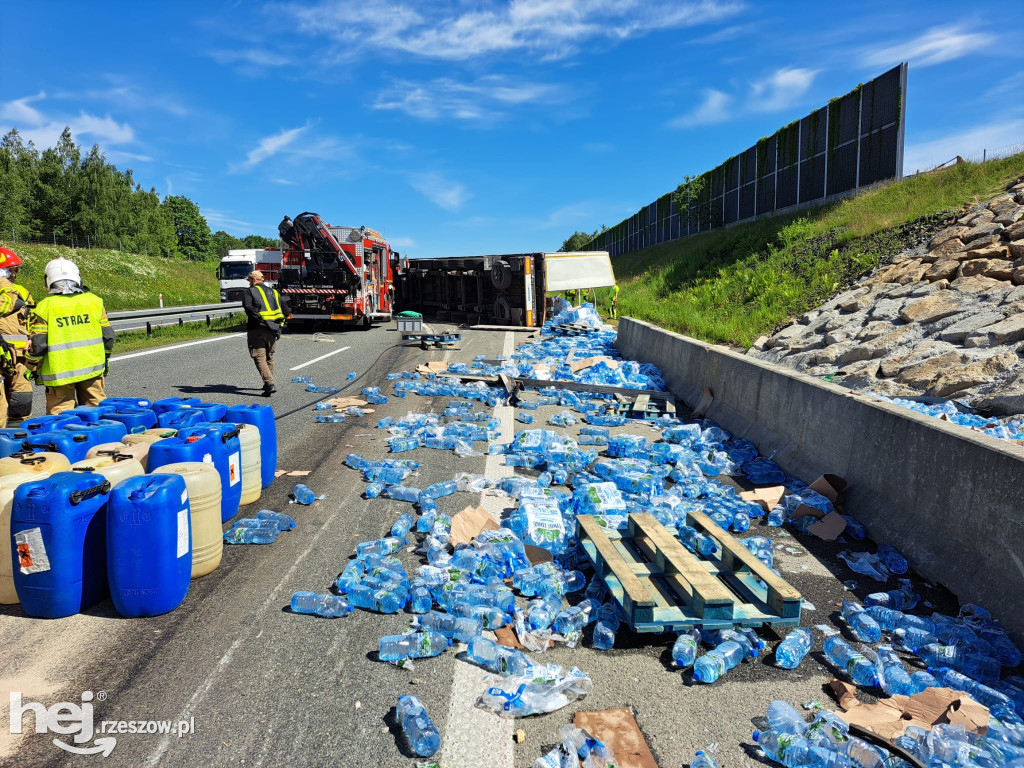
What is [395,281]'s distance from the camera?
2639 centimetres

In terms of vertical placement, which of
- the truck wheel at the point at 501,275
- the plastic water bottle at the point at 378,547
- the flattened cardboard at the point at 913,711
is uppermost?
the truck wheel at the point at 501,275

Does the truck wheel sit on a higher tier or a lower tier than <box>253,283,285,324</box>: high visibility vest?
higher

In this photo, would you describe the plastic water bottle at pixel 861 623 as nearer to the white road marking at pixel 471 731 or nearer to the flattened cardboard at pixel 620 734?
the flattened cardboard at pixel 620 734

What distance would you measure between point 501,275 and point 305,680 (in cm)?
2021

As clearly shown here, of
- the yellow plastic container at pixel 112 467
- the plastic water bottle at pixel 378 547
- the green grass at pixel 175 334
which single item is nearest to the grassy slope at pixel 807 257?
the plastic water bottle at pixel 378 547

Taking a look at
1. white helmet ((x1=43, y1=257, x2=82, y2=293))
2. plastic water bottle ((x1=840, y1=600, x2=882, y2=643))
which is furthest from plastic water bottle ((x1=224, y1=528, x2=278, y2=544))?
plastic water bottle ((x1=840, y1=600, x2=882, y2=643))

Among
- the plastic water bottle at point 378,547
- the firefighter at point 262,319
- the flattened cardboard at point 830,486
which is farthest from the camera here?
the firefighter at point 262,319

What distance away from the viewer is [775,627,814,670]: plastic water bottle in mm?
3189

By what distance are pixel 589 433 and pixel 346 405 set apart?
12.2 ft

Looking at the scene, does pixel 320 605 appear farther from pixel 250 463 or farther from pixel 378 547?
pixel 250 463

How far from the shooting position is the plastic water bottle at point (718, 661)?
308cm

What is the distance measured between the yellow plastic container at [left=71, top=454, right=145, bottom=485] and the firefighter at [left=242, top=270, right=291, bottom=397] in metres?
5.20

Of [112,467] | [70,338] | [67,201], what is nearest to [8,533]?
[112,467]

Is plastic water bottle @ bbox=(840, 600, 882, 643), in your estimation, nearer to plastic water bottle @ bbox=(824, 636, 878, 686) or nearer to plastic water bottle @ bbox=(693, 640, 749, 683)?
plastic water bottle @ bbox=(824, 636, 878, 686)
